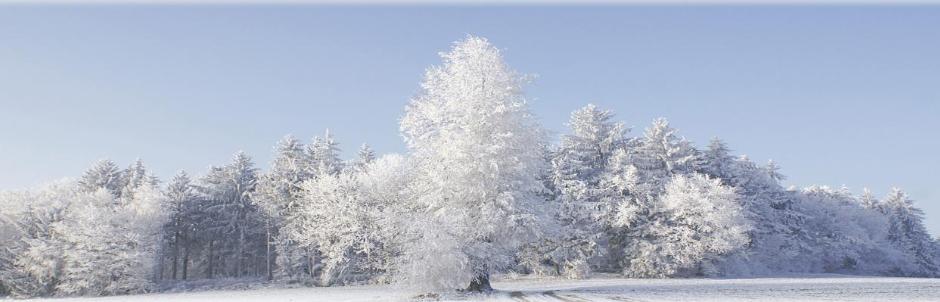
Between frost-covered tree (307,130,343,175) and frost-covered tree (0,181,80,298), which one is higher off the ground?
frost-covered tree (307,130,343,175)

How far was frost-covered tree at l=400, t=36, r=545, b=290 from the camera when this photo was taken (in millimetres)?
24531

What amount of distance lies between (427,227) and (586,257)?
23608 mm

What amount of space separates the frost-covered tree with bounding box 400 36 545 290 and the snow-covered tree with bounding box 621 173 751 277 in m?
20.2

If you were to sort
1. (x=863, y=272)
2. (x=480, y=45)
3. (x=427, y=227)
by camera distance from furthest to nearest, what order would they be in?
(x=863, y=272) → (x=480, y=45) → (x=427, y=227)

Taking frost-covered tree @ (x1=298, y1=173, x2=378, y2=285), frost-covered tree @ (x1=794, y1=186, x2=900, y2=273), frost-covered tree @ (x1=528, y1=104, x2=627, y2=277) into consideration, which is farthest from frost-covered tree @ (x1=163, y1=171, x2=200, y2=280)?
frost-covered tree @ (x1=794, y1=186, x2=900, y2=273)

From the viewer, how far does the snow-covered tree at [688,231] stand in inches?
1657

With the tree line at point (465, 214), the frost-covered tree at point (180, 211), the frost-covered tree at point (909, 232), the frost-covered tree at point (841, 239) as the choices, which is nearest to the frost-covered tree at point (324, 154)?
the tree line at point (465, 214)

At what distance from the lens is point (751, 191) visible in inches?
2207

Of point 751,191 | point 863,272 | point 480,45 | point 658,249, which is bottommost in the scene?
point 863,272

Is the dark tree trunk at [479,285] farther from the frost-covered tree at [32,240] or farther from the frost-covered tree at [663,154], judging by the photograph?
the frost-covered tree at [32,240]

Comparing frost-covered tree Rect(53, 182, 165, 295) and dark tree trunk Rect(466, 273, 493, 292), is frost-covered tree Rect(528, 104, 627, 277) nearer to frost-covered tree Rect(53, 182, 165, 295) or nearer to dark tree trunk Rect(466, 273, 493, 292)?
dark tree trunk Rect(466, 273, 493, 292)

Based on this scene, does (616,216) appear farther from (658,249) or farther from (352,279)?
(352,279)

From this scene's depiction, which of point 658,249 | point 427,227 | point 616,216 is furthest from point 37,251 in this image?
point 658,249

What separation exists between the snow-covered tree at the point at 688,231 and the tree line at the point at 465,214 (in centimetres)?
14
